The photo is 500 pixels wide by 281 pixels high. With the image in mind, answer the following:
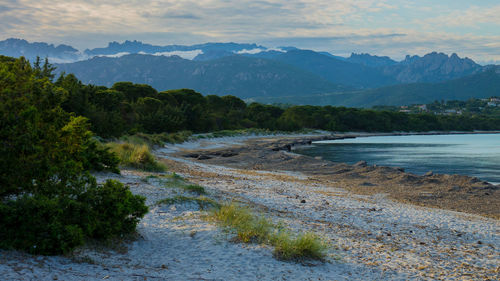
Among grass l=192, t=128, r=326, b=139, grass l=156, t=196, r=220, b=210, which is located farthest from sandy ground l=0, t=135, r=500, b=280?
grass l=192, t=128, r=326, b=139

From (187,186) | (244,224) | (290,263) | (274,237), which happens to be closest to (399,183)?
(187,186)

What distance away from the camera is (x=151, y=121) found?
5459cm

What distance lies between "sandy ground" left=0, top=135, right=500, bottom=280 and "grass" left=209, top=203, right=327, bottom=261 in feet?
0.76

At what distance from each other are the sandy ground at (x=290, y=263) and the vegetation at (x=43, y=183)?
0.99ft

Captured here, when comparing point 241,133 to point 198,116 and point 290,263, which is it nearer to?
point 198,116

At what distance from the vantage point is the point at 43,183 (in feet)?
21.3

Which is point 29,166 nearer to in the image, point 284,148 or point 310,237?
point 310,237

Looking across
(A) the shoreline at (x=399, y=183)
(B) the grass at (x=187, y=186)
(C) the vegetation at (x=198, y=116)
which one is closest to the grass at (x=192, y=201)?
(B) the grass at (x=187, y=186)

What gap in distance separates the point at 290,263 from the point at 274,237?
893 millimetres

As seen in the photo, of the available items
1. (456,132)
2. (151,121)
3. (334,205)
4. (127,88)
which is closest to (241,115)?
(127,88)

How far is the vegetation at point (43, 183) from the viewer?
5.85 m

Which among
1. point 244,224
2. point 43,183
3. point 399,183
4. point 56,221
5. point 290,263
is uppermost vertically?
point 43,183

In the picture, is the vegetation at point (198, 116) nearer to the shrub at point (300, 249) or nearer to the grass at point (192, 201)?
the grass at point (192, 201)

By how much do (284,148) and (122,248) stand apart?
43400 mm
